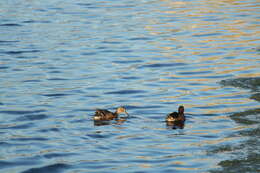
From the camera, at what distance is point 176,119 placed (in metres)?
13.0

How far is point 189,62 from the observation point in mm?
19719

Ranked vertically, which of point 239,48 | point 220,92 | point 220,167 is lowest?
point 220,167

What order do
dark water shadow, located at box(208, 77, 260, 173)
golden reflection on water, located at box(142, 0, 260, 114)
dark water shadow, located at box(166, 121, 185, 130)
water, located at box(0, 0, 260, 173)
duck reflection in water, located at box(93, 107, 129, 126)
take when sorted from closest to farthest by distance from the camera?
dark water shadow, located at box(208, 77, 260, 173) → water, located at box(0, 0, 260, 173) → dark water shadow, located at box(166, 121, 185, 130) → duck reflection in water, located at box(93, 107, 129, 126) → golden reflection on water, located at box(142, 0, 260, 114)

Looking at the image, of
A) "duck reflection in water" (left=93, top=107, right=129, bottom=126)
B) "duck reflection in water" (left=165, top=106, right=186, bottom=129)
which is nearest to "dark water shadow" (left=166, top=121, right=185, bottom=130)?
"duck reflection in water" (left=165, top=106, right=186, bottom=129)

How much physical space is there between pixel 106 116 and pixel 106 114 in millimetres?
41

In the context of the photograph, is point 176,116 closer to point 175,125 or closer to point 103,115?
point 175,125

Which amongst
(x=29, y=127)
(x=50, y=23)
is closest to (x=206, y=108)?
(x=29, y=127)

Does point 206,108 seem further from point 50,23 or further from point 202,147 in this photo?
point 50,23

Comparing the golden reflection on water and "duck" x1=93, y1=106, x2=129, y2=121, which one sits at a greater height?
the golden reflection on water

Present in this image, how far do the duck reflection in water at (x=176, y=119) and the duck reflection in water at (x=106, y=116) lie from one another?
0.96 m

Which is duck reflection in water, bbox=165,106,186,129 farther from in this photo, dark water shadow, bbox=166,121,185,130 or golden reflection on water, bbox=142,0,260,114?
golden reflection on water, bbox=142,0,260,114

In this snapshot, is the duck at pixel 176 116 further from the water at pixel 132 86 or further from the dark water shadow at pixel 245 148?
the dark water shadow at pixel 245 148

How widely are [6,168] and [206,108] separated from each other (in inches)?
214

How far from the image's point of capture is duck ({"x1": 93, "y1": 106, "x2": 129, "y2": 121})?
13.2 metres
